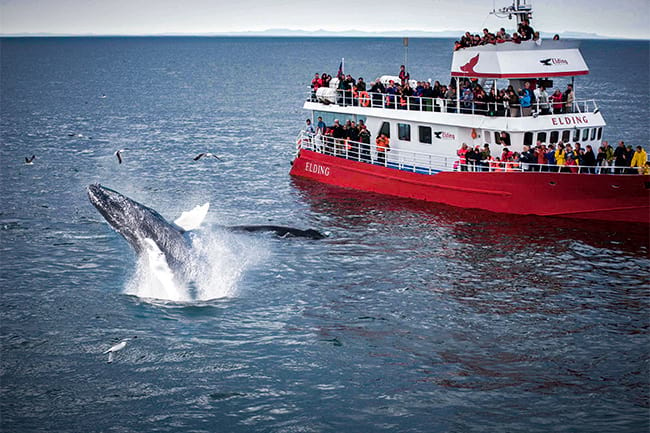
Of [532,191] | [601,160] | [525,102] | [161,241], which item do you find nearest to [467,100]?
[525,102]

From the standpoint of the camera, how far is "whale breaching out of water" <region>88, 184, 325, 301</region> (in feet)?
65.5

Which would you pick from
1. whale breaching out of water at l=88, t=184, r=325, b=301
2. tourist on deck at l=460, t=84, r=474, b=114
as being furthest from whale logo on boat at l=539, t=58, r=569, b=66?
whale breaching out of water at l=88, t=184, r=325, b=301

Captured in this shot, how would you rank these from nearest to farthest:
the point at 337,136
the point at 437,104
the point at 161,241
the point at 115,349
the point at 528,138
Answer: the point at 115,349 → the point at 161,241 → the point at 528,138 → the point at 437,104 → the point at 337,136

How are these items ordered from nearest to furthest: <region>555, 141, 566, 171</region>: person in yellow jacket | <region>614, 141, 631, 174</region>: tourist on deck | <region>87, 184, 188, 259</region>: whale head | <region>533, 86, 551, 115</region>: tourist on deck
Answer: <region>87, 184, 188, 259</region>: whale head → <region>614, 141, 631, 174</region>: tourist on deck → <region>555, 141, 566, 171</region>: person in yellow jacket → <region>533, 86, 551, 115</region>: tourist on deck

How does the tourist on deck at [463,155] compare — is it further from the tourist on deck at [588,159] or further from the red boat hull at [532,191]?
the tourist on deck at [588,159]

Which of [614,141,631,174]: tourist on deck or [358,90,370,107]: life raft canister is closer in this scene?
[614,141,631,174]: tourist on deck

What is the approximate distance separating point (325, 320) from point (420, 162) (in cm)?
1801

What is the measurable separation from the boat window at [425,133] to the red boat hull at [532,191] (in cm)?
229

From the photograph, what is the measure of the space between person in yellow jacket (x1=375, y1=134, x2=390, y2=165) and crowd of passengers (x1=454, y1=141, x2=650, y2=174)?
18.0ft

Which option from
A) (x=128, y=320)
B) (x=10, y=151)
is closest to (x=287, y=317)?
(x=128, y=320)

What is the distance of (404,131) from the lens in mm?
39812

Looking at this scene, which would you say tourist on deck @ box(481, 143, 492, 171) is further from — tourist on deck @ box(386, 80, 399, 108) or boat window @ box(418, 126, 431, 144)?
tourist on deck @ box(386, 80, 399, 108)

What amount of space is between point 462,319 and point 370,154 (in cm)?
1874

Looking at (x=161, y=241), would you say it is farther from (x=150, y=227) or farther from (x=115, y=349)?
(x=115, y=349)
